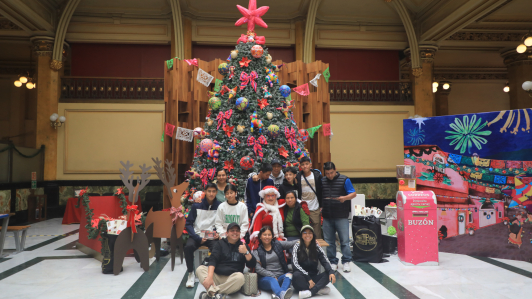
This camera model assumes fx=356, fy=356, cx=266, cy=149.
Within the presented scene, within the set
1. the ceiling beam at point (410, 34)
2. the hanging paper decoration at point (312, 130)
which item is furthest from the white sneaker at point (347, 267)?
the ceiling beam at point (410, 34)

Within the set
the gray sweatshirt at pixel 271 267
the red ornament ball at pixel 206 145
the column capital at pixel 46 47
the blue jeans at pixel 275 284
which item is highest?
the column capital at pixel 46 47

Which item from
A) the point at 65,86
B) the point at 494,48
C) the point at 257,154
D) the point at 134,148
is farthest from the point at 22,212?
the point at 494,48

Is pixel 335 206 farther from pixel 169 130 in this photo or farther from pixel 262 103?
pixel 169 130

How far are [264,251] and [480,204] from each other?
355 centimetres

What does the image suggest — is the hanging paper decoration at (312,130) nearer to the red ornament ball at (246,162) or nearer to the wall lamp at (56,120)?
the red ornament ball at (246,162)

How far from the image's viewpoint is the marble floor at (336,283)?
11.8ft

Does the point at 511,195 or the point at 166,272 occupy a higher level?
the point at 511,195

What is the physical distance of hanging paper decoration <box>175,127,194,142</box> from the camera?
20.6 ft

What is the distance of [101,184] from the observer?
10.3 meters

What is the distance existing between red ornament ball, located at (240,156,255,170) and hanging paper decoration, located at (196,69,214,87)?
2024 millimetres

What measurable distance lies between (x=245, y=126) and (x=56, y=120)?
23.8ft

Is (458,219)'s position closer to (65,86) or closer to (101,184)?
(101,184)

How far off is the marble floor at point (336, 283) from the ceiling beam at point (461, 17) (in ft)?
21.1

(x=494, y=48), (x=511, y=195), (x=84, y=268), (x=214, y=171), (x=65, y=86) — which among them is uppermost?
(x=494, y=48)
